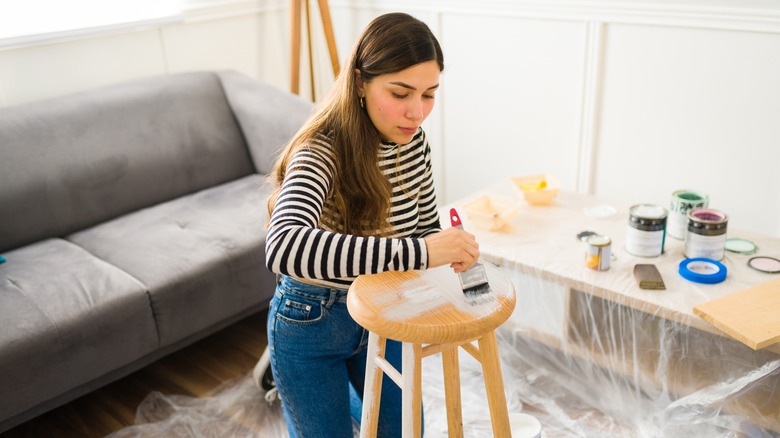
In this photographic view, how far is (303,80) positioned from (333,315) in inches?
87.5

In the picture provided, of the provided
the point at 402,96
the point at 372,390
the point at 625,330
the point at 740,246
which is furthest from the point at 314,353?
the point at 740,246

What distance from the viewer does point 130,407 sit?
1974mm

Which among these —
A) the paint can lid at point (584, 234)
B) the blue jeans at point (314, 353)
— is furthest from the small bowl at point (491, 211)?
the blue jeans at point (314, 353)

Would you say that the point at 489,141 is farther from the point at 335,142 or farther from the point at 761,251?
the point at 335,142

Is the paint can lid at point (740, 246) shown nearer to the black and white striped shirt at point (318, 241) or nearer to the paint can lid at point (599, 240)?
the paint can lid at point (599, 240)

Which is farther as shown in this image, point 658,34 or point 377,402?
point 658,34

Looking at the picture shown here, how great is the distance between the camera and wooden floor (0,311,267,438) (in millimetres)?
1907

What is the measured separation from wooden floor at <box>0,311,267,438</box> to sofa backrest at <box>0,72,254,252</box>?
1.71 ft

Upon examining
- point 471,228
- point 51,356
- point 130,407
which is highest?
point 471,228

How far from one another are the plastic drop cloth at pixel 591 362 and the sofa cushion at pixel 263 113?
2.35ft

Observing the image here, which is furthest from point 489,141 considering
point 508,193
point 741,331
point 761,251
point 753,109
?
point 741,331

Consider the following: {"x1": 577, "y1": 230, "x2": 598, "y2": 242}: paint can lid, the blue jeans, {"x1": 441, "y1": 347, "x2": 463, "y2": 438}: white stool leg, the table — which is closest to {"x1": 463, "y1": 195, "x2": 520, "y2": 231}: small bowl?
the table

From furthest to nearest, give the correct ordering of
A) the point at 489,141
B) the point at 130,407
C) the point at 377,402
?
the point at 489,141, the point at 130,407, the point at 377,402

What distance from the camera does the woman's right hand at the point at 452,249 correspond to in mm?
980
